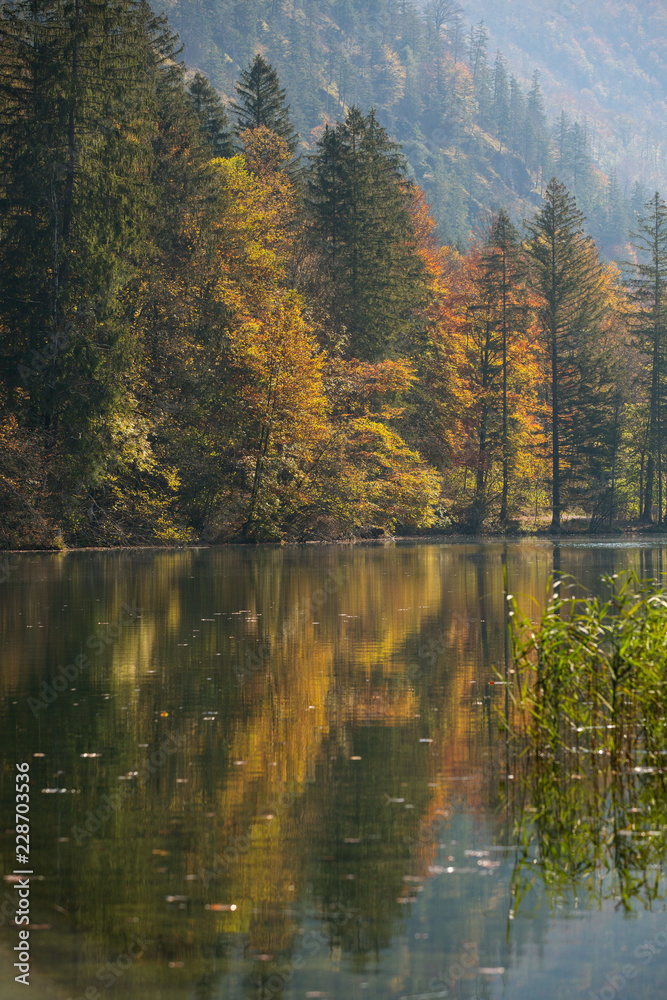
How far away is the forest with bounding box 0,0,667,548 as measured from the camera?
125 feet

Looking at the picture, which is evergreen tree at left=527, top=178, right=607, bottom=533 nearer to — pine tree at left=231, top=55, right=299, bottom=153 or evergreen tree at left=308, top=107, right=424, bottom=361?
evergreen tree at left=308, top=107, right=424, bottom=361

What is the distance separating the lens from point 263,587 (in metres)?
24.6

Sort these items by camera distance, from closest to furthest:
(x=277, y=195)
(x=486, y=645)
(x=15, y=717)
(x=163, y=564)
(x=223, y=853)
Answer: (x=223, y=853)
(x=15, y=717)
(x=486, y=645)
(x=163, y=564)
(x=277, y=195)

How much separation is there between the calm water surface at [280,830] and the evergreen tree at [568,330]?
51.4 meters

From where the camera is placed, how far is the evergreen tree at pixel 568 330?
6562 cm

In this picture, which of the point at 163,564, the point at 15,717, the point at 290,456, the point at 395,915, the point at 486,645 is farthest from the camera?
the point at 290,456

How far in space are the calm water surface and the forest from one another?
2306cm

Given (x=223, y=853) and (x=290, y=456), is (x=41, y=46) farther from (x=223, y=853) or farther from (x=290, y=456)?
(x=223, y=853)

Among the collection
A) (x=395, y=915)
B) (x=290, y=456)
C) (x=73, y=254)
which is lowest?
(x=395, y=915)

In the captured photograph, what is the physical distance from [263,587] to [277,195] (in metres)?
34.0

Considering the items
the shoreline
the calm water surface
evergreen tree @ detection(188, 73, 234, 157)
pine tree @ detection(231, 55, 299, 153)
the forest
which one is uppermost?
pine tree @ detection(231, 55, 299, 153)

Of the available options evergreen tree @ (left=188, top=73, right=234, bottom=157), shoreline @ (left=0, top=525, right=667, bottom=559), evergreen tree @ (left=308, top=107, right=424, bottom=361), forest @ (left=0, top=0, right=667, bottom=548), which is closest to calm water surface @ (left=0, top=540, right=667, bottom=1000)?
shoreline @ (left=0, top=525, right=667, bottom=559)

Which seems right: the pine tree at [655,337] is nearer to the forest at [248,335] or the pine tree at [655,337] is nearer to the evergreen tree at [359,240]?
the forest at [248,335]

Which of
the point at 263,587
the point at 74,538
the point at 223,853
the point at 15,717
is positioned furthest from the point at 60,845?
the point at 74,538
